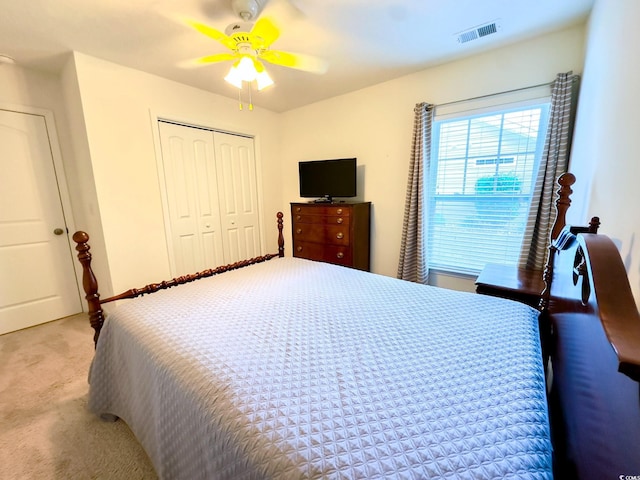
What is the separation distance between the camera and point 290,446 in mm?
670

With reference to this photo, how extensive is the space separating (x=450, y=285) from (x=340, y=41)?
2.54 m

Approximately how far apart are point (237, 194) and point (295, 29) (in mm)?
2097

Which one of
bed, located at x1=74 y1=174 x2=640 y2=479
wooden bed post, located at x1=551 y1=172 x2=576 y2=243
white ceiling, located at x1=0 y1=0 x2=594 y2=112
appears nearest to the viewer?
bed, located at x1=74 y1=174 x2=640 y2=479

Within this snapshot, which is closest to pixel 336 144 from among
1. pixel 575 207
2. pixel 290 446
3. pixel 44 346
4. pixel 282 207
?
pixel 282 207

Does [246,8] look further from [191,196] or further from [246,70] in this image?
[191,196]

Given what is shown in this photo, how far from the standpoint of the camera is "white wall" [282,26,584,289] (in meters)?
2.15

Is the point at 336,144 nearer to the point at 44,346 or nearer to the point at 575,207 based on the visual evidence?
the point at 575,207

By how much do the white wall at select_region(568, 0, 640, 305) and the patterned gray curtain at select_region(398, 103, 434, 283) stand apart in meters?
1.14

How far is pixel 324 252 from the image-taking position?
130 inches

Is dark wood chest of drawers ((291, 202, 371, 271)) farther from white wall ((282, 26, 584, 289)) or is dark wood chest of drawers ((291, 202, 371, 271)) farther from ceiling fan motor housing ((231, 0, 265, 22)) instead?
ceiling fan motor housing ((231, 0, 265, 22))

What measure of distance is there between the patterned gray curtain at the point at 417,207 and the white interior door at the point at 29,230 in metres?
3.71

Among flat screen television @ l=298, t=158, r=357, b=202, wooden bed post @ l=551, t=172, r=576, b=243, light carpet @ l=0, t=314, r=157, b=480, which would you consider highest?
flat screen television @ l=298, t=158, r=357, b=202

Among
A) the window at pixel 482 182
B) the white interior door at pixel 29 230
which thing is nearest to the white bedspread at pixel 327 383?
the window at pixel 482 182

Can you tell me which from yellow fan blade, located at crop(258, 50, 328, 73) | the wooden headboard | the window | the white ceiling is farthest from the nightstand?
yellow fan blade, located at crop(258, 50, 328, 73)
